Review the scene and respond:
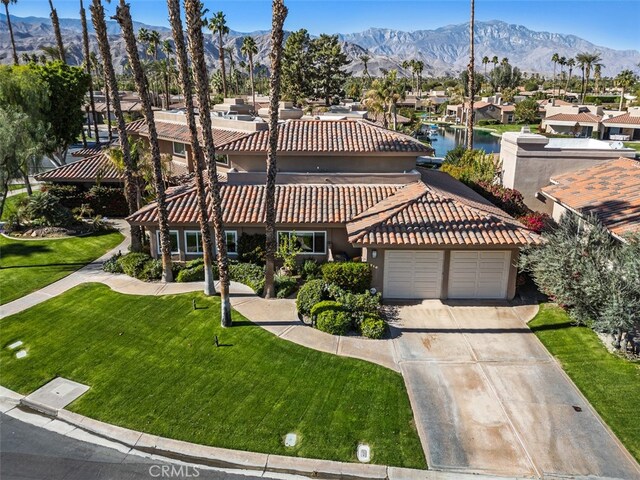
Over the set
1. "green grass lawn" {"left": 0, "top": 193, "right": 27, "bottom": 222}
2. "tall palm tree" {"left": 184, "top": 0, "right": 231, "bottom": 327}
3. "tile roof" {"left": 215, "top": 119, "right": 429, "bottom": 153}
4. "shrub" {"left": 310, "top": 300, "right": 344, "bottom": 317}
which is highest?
"tall palm tree" {"left": 184, "top": 0, "right": 231, "bottom": 327}

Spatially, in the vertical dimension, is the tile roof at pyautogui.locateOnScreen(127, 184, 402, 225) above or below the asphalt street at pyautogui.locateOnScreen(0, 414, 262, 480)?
above

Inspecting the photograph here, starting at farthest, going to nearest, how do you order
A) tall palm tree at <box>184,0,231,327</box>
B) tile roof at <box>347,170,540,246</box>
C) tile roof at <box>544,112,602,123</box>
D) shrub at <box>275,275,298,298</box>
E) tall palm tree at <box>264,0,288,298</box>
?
tile roof at <box>544,112,602,123</box> → shrub at <box>275,275,298,298</box> → tile roof at <box>347,170,540,246</box> → tall palm tree at <box>264,0,288,298</box> → tall palm tree at <box>184,0,231,327</box>

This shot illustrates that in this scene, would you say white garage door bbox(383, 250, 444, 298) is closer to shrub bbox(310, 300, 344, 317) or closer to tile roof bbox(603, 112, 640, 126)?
shrub bbox(310, 300, 344, 317)

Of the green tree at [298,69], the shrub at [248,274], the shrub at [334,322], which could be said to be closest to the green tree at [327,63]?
the green tree at [298,69]

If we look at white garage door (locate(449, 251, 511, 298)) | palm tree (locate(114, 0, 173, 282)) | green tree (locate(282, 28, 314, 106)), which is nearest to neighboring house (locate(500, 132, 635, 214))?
white garage door (locate(449, 251, 511, 298))

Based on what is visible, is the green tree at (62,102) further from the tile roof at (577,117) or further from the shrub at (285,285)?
the tile roof at (577,117)

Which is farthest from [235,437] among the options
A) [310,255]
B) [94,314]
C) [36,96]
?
[36,96]

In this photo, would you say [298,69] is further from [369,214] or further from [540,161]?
[369,214]
